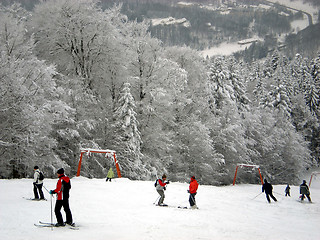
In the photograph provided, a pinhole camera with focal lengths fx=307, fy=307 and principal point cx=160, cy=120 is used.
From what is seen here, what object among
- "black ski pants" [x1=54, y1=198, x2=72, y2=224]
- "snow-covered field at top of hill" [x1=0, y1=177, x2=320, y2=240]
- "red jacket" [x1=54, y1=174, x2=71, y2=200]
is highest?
"red jacket" [x1=54, y1=174, x2=71, y2=200]

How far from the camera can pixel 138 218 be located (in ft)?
38.6

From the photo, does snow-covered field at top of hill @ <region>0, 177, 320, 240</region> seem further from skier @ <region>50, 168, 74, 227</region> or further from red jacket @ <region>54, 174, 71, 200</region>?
red jacket @ <region>54, 174, 71, 200</region>

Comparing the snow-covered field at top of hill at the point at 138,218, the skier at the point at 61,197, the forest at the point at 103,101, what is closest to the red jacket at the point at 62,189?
the skier at the point at 61,197

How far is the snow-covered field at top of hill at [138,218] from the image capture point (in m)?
9.05

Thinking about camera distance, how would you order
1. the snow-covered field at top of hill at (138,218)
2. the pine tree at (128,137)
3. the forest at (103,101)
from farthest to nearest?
the pine tree at (128,137) → the forest at (103,101) → the snow-covered field at top of hill at (138,218)

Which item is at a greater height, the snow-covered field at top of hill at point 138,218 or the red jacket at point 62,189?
the red jacket at point 62,189

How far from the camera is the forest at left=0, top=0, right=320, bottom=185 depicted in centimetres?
2228

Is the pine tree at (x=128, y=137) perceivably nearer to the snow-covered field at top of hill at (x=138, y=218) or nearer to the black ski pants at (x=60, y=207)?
the snow-covered field at top of hill at (x=138, y=218)

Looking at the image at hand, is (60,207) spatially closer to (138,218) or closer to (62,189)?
(62,189)

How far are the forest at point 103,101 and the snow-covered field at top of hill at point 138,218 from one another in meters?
6.82

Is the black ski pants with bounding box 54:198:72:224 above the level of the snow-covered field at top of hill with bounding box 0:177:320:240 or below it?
above

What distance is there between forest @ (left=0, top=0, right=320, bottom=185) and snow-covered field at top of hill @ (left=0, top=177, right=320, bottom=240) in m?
6.82

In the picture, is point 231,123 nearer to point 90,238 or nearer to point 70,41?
point 70,41

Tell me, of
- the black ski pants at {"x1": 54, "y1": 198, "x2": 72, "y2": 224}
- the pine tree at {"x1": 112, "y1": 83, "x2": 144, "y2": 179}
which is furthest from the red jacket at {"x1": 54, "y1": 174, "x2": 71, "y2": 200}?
the pine tree at {"x1": 112, "y1": 83, "x2": 144, "y2": 179}
